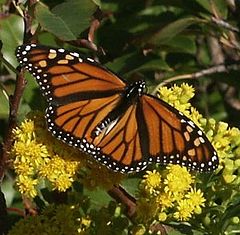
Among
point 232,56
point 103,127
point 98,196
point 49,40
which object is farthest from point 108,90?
point 232,56

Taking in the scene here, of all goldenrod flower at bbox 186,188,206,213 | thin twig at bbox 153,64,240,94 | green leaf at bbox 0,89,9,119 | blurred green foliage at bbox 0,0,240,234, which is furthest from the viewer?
thin twig at bbox 153,64,240,94

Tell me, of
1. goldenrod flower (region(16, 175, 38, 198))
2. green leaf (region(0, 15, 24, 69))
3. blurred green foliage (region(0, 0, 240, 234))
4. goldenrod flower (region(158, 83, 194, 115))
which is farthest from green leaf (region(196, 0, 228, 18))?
goldenrod flower (region(16, 175, 38, 198))

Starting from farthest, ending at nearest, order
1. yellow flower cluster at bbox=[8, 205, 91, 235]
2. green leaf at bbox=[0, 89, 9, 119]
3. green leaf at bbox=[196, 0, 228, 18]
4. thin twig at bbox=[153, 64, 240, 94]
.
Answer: green leaf at bbox=[196, 0, 228, 18]
thin twig at bbox=[153, 64, 240, 94]
green leaf at bbox=[0, 89, 9, 119]
yellow flower cluster at bbox=[8, 205, 91, 235]

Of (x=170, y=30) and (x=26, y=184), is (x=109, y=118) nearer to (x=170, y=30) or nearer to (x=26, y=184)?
(x=26, y=184)

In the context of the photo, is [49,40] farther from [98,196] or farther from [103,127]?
[103,127]

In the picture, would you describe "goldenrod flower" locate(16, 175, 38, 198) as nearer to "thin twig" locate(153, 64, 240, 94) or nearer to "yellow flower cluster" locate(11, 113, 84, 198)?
"yellow flower cluster" locate(11, 113, 84, 198)

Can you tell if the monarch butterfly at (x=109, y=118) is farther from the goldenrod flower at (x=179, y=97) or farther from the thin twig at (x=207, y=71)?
the thin twig at (x=207, y=71)

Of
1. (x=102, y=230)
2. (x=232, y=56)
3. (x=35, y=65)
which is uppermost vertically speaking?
(x=35, y=65)
